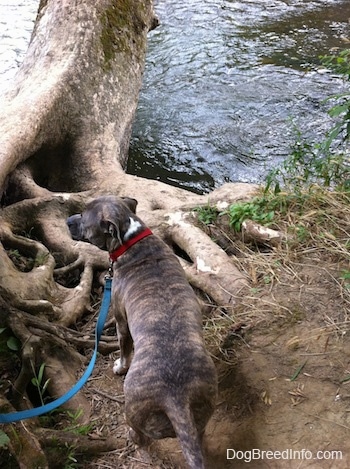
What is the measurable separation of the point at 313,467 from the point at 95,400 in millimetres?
1583

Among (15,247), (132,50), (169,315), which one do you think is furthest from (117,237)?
(132,50)

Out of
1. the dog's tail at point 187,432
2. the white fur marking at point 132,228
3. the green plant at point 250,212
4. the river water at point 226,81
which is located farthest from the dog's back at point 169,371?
the river water at point 226,81

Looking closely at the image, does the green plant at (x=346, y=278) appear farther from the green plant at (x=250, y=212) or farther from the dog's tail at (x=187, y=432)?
the dog's tail at (x=187, y=432)

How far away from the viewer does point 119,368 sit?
399cm

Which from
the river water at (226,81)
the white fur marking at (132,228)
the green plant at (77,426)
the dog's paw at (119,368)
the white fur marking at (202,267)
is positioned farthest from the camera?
the river water at (226,81)

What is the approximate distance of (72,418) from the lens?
358 centimetres

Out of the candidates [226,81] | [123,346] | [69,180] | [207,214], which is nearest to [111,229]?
[123,346]

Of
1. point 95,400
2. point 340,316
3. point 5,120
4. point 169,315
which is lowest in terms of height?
point 95,400

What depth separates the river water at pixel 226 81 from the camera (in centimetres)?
771

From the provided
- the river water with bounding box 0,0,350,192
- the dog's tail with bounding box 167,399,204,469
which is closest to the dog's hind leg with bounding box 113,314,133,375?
the dog's tail with bounding box 167,399,204,469

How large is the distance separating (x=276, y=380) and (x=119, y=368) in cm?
118

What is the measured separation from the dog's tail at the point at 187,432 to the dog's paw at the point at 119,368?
3.75ft

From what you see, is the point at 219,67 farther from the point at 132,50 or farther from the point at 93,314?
the point at 93,314

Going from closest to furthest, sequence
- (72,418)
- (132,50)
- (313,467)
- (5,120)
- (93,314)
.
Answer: (313,467)
(72,418)
(93,314)
(5,120)
(132,50)
